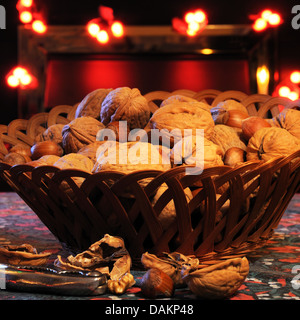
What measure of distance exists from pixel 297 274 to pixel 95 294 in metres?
0.28

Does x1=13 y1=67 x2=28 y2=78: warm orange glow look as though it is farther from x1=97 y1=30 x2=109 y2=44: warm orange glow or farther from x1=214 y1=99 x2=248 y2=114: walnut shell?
x1=214 y1=99 x2=248 y2=114: walnut shell

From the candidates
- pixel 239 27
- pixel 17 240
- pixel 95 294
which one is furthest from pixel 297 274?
pixel 239 27

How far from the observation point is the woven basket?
64 cm

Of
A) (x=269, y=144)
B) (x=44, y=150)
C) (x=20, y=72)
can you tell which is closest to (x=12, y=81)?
(x=20, y=72)

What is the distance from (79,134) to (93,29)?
3.30 metres

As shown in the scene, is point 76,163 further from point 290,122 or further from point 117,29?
point 117,29

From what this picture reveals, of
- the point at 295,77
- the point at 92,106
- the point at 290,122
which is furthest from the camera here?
the point at 295,77

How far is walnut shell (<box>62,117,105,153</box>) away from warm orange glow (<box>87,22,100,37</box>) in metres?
3.22

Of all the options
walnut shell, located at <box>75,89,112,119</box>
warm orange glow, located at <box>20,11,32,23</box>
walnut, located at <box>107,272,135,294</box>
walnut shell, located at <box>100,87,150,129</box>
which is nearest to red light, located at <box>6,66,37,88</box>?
warm orange glow, located at <box>20,11,32,23</box>

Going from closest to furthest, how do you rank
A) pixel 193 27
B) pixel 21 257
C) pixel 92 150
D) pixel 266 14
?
pixel 21 257 → pixel 92 150 → pixel 193 27 → pixel 266 14

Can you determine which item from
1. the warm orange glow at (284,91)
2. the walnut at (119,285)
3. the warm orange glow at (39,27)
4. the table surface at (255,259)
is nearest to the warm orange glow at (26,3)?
the warm orange glow at (39,27)

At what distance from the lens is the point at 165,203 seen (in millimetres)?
644

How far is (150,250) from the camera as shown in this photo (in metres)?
0.69

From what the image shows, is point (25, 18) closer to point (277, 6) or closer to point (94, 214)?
point (277, 6)
